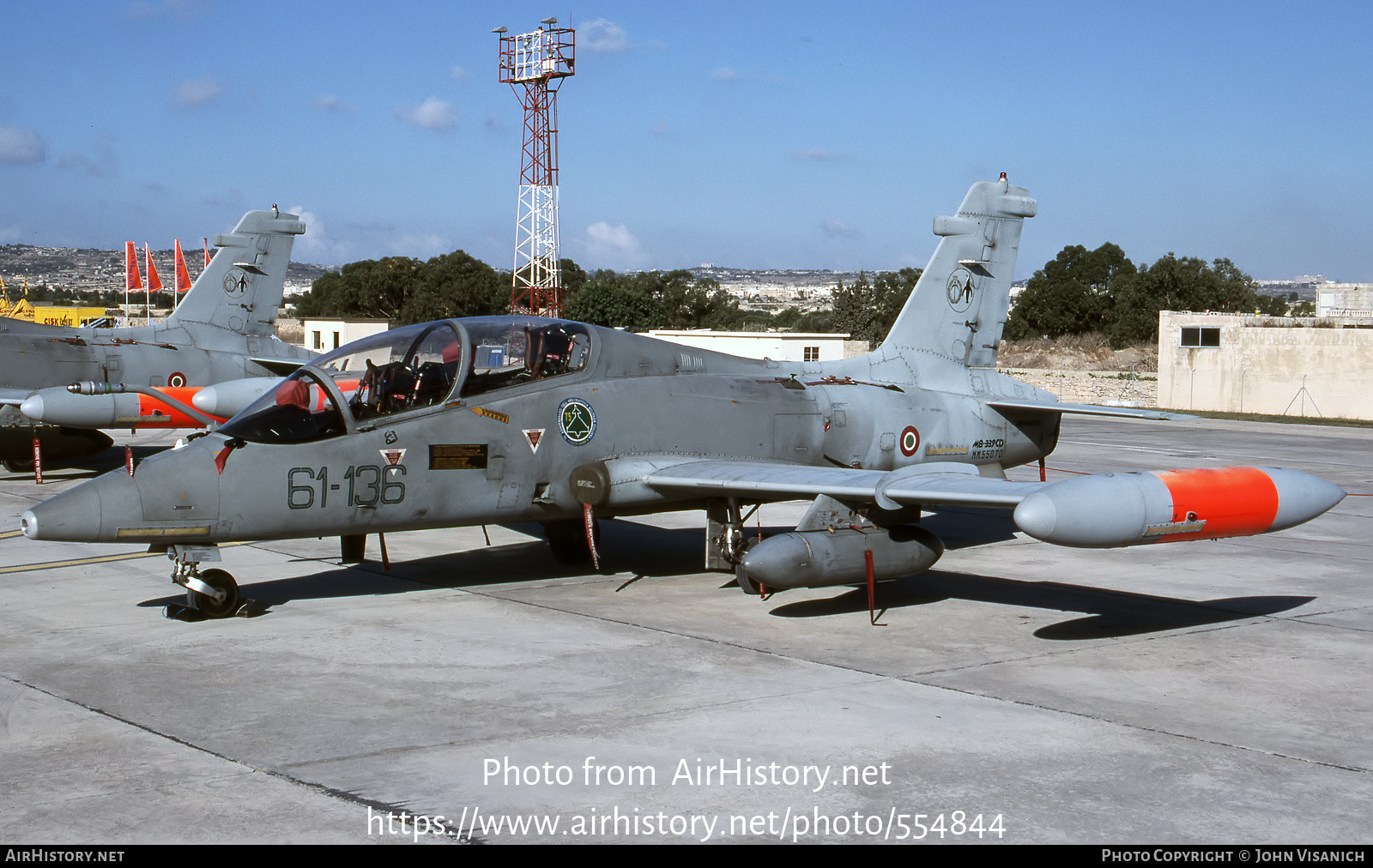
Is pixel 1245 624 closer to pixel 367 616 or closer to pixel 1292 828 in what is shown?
pixel 1292 828

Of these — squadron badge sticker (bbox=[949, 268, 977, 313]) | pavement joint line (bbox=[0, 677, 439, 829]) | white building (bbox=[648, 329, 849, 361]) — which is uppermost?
squadron badge sticker (bbox=[949, 268, 977, 313])

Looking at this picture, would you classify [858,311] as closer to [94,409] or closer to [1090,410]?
[94,409]

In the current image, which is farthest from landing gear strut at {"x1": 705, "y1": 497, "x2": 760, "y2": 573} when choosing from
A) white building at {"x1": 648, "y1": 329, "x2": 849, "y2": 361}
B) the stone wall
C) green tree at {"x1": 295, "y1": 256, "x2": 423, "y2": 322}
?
green tree at {"x1": 295, "y1": 256, "x2": 423, "y2": 322}

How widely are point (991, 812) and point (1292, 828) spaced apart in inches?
55.1

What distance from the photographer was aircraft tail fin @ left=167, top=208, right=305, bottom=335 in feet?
75.0

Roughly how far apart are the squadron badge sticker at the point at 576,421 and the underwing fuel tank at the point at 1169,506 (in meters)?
4.29

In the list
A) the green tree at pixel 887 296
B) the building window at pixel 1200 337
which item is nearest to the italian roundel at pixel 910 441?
the building window at pixel 1200 337

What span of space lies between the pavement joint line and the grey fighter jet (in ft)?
43.8

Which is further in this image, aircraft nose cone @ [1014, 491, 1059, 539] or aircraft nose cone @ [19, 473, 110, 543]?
aircraft nose cone @ [19, 473, 110, 543]

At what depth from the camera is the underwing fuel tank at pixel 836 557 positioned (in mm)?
9977

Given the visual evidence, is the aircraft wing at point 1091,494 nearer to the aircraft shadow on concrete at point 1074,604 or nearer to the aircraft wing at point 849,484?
the aircraft wing at point 849,484

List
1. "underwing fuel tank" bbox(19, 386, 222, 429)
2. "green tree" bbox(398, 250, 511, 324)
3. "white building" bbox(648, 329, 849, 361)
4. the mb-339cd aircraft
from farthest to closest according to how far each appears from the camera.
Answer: "green tree" bbox(398, 250, 511, 324), "white building" bbox(648, 329, 849, 361), "underwing fuel tank" bbox(19, 386, 222, 429), the mb-339cd aircraft

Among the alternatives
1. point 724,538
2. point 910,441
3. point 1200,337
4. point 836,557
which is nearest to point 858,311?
point 1200,337

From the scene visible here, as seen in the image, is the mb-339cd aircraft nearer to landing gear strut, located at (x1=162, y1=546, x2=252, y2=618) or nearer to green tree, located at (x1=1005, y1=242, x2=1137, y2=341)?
landing gear strut, located at (x1=162, y1=546, x2=252, y2=618)
